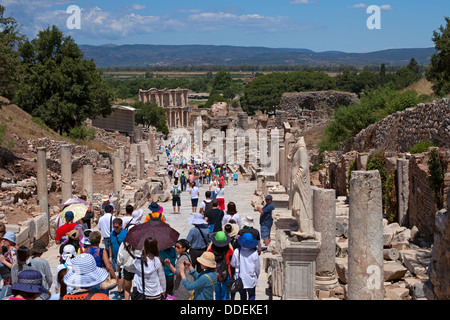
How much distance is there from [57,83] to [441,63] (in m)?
21.2

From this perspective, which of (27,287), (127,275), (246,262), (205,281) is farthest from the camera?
(127,275)

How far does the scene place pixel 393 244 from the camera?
38.3 ft

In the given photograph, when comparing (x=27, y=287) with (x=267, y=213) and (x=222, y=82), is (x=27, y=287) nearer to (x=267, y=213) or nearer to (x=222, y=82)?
(x=267, y=213)

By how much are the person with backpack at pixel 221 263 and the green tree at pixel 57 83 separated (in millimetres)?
26648

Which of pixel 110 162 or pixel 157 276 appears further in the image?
pixel 110 162

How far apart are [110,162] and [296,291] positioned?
929 inches

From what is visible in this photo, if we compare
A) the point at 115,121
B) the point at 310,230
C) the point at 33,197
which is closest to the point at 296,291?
the point at 310,230

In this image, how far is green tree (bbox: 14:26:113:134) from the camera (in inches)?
1292

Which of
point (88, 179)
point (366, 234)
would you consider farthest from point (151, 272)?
point (88, 179)

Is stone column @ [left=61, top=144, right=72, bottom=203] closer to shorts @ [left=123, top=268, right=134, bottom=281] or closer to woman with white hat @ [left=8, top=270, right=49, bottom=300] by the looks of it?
shorts @ [left=123, top=268, right=134, bottom=281]

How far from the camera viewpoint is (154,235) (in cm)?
771
